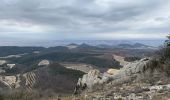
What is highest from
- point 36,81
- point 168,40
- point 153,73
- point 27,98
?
point 168,40

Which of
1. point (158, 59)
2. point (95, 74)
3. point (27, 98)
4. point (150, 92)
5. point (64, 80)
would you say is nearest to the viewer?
point (150, 92)

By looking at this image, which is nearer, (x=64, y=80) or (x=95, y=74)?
(x=95, y=74)

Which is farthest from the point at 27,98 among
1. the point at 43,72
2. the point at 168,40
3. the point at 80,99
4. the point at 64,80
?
the point at 43,72

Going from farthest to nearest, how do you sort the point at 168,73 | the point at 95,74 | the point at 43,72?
the point at 43,72 < the point at 95,74 < the point at 168,73

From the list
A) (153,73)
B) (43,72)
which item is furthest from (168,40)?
(43,72)

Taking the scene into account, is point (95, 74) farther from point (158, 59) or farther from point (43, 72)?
point (43, 72)

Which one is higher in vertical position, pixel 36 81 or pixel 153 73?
pixel 153 73
